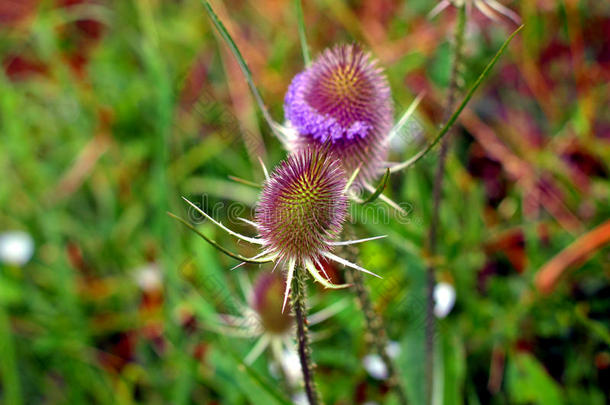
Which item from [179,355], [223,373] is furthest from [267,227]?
[179,355]

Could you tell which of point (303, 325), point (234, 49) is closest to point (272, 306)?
point (303, 325)

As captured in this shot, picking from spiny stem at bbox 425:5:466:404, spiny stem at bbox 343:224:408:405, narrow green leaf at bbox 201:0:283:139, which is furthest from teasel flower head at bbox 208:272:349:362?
narrow green leaf at bbox 201:0:283:139

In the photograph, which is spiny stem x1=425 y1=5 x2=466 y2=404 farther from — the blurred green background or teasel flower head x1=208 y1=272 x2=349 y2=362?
teasel flower head x1=208 y1=272 x2=349 y2=362

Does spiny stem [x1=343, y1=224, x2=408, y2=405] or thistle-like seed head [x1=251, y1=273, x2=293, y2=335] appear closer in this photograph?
spiny stem [x1=343, y1=224, x2=408, y2=405]

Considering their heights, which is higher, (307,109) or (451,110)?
(451,110)

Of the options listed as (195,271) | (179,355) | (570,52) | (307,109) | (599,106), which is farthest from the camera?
(570,52)

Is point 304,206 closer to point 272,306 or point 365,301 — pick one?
point 365,301

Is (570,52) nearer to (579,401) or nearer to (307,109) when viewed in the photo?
(579,401)
